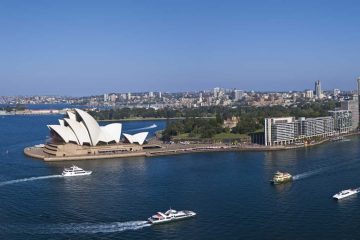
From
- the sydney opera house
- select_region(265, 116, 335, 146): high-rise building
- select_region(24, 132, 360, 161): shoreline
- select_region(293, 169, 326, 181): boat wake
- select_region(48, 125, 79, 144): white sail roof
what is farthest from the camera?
select_region(265, 116, 335, 146): high-rise building

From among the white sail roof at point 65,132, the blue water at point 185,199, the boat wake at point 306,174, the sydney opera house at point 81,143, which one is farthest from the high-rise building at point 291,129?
the white sail roof at point 65,132

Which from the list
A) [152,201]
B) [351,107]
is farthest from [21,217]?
[351,107]

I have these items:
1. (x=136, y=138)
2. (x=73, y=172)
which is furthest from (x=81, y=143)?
(x=73, y=172)

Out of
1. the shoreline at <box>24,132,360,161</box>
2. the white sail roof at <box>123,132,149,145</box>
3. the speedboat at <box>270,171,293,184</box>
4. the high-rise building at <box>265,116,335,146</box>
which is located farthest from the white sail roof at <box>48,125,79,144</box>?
the speedboat at <box>270,171,293,184</box>

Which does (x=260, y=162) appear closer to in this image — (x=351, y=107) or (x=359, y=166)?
(x=359, y=166)

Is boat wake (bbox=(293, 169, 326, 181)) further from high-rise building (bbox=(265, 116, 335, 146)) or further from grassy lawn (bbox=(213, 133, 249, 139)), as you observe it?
grassy lawn (bbox=(213, 133, 249, 139))

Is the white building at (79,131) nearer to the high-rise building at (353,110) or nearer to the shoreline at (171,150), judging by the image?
the shoreline at (171,150)
